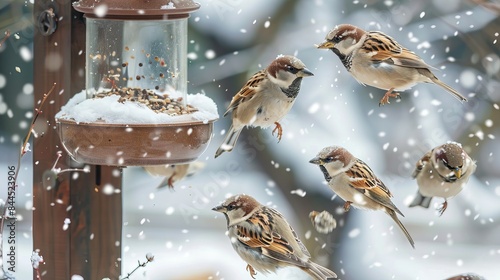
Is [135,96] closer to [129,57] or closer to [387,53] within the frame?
[129,57]

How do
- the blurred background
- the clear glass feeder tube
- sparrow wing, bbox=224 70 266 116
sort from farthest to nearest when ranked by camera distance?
the blurred background < sparrow wing, bbox=224 70 266 116 < the clear glass feeder tube

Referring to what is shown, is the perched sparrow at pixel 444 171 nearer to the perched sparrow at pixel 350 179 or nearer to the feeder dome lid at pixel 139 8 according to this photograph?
the perched sparrow at pixel 350 179

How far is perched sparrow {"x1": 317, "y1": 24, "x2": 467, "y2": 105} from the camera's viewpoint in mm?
3439

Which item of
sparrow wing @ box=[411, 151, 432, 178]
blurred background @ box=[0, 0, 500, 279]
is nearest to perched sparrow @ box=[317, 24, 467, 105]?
sparrow wing @ box=[411, 151, 432, 178]

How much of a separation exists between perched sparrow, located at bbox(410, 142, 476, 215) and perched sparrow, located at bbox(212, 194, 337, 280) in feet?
1.63

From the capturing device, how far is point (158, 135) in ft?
10.4

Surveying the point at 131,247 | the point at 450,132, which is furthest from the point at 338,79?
the point at 131,247

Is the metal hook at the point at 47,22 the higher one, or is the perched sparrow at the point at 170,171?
the metal hook at the point at 47,22

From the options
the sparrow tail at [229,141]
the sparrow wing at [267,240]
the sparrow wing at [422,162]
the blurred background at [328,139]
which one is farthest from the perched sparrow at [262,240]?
the blurred background at [328,139]

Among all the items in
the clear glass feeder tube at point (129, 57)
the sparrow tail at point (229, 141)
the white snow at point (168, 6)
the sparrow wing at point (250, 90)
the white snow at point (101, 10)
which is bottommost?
the sparrow tail at point (229, 141)

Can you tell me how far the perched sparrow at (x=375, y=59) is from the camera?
3439 millimetres

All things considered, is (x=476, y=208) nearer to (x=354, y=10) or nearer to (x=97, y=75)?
(x=354, y=10)

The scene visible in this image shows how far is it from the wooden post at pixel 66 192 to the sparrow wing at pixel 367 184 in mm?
699

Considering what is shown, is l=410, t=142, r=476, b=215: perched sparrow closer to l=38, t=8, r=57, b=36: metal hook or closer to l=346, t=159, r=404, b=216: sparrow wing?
l=346, t=159, r=404, b=216: sparrow wing
